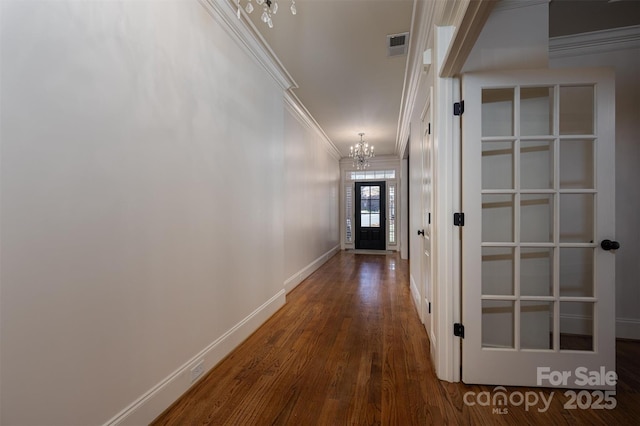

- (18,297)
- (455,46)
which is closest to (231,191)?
(18,297)

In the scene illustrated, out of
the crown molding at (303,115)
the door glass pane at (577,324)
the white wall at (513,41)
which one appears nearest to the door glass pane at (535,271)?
the door glass pane at (577,324)

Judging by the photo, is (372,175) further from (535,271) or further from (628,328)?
(535,271)

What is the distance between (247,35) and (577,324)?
3434mm

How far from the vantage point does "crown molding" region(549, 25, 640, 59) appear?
2.42 m

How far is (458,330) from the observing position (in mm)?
1836

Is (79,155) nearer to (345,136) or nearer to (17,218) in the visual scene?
(17,218)

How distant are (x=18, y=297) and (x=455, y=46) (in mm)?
2300

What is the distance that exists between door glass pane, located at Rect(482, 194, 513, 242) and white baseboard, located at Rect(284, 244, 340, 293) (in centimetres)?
274

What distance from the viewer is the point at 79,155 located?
119 centimetres

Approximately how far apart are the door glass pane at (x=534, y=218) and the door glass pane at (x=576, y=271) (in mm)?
161

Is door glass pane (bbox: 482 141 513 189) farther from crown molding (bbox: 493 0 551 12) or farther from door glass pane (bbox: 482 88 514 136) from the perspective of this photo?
crown molding (bbox: 493 0 551 12)

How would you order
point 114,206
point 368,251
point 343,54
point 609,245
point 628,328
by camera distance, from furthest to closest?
point 368,251
point 343,54
point 628,328
point 609,245
point 114,206

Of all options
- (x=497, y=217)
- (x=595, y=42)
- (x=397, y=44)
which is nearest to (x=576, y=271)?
(x=497, y=217)

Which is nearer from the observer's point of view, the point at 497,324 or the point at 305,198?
the point at 497,324
